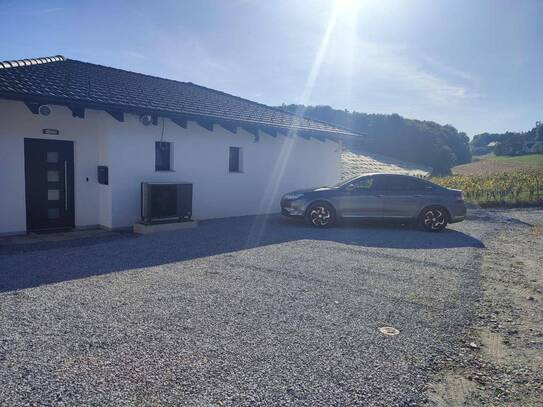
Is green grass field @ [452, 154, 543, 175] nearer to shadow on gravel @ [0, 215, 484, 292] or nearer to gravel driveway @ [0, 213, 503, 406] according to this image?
shadow on gravel @ [0, 215, 484, 292]

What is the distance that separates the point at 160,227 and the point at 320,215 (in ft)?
14.0

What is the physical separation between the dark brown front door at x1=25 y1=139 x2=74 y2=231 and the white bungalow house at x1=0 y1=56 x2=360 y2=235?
0.07 feet

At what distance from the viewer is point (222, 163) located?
13367 millimetres

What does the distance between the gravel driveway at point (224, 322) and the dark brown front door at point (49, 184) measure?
1.85 m

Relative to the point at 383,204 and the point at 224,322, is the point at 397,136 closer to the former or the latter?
the point at 383,204

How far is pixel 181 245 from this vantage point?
8.91 meters

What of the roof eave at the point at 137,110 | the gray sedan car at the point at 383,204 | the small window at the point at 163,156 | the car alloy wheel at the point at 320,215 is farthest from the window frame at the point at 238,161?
the car alloy wheel at the point at 320,215

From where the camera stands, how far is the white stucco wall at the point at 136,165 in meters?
9.52

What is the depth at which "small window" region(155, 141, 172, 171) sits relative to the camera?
38.4 ft

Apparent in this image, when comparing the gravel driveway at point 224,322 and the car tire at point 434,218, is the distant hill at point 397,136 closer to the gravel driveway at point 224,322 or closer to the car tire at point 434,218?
the car tire at point 434,218

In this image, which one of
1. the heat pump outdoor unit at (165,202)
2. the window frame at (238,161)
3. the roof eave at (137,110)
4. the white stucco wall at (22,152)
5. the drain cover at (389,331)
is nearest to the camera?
the drain cover at (389,331)

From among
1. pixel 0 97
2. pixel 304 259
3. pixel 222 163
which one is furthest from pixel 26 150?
pixel 304 259

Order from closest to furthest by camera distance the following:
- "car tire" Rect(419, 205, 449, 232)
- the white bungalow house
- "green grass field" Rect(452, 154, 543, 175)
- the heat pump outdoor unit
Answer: the white bungalow house, the heat pump outdoor unit, "car tire" Rect(419, 205, 449, 232), "green grass field" Rect(452, 154, 543, 175)

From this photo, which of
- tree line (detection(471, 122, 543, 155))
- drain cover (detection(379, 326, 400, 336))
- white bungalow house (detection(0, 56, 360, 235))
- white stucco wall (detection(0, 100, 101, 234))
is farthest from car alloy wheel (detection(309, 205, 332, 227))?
tree line (detection(471, 122, 543, 155))
